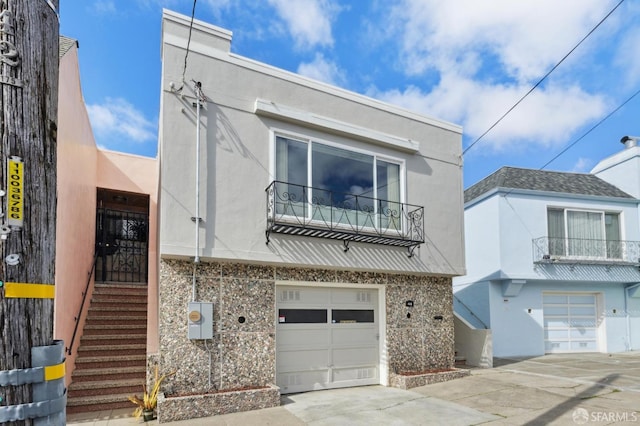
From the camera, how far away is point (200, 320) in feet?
23.5

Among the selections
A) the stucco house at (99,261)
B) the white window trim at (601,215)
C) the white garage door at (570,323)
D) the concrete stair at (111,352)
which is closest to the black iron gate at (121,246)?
the stucco house at (99,261)

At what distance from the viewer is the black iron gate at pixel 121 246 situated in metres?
11.9

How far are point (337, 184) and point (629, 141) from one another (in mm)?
12989

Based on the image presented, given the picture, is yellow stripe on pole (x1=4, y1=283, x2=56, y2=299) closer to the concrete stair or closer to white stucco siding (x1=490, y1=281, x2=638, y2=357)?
the concrete stair

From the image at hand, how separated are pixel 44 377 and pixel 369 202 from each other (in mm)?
7546

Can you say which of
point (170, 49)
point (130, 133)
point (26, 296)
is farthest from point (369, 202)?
point (26, 296)

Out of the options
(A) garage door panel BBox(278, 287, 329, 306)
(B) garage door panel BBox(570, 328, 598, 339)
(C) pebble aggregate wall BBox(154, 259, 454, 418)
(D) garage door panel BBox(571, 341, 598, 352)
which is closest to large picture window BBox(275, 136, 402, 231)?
(C) pebble aggregate wall BBox(154, 259, 454, 418)

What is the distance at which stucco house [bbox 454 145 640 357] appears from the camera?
547 inches

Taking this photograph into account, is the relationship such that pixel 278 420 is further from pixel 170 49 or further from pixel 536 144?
pixel 536 144

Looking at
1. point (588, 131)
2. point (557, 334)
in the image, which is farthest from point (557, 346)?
point (588, 131)

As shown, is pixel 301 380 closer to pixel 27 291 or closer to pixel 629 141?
pixel 27 291

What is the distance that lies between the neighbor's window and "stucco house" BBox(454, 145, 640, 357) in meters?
0.03

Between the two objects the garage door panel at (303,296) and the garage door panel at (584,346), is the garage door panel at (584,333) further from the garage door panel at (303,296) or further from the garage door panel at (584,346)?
the garage door panel at (303,296)

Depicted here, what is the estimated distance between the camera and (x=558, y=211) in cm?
1481
